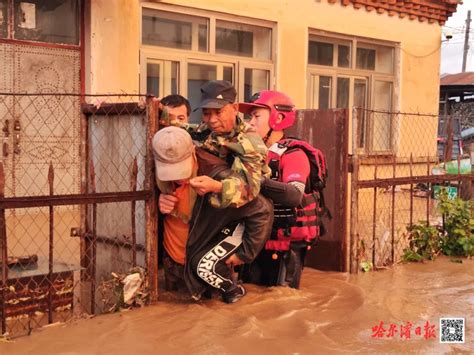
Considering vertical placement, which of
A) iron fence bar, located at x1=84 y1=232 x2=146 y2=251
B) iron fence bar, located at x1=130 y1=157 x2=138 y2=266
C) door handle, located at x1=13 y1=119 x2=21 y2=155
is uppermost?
door handle, located at x1=13 y1=119 x2=21 y2=155

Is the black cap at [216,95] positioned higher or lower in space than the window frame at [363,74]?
lower

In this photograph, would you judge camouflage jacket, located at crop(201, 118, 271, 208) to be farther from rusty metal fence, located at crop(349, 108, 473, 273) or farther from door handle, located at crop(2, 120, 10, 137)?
door handle, located at crop(2, 120, 10, 137)

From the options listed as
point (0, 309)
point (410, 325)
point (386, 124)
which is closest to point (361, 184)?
point (410, 325)

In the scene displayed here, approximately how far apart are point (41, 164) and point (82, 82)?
108 centimetres

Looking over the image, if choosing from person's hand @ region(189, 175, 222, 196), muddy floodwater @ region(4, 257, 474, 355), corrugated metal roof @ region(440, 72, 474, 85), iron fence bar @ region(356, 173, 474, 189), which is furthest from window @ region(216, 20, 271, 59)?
corrugated metal roof @ region(440, 72, 474, 85)

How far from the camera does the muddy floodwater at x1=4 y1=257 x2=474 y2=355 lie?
3.35 m

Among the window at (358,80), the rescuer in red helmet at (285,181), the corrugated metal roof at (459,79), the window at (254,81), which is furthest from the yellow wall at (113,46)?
the corrugated metal roof at (459,79)

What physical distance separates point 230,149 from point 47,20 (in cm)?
407

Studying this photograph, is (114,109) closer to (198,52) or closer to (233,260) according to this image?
(233,260)

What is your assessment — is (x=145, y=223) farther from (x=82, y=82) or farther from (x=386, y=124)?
(x=386, y=124)

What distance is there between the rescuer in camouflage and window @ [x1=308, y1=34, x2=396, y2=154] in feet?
20.0

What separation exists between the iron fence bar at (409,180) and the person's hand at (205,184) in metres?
1.98

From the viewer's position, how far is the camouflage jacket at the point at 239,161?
3.60 m

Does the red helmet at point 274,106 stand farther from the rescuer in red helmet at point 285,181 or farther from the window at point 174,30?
the window at point 174,30
